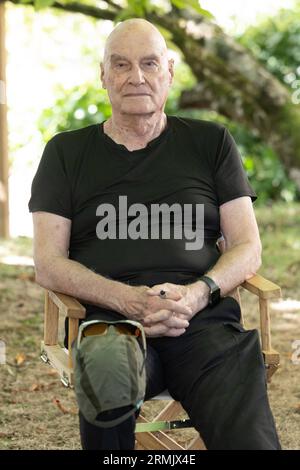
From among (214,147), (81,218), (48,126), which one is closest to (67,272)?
(81,218)

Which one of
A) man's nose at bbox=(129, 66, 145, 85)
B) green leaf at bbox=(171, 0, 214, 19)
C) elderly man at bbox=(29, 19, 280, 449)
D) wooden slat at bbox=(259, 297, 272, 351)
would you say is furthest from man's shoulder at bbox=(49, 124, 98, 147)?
green leaf at bbox=(171, 0, 214, 19)

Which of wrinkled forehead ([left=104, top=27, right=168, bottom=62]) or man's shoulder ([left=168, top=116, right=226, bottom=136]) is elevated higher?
wrinkled forehead ([left=104, top=27, right=168, bottom=62])

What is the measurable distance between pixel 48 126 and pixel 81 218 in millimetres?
8723

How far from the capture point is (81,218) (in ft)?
10.4

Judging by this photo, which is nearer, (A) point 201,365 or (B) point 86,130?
(A) point 201,365

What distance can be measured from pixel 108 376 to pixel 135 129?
1.08 meters

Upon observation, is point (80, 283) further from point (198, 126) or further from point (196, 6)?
point (196, 6)

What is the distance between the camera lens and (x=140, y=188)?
124 inches

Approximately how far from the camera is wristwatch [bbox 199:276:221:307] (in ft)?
9.86

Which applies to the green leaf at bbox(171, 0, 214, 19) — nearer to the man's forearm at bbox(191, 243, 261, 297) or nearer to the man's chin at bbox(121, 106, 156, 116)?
the man's chin at bbox(121, 106, 156, 116)

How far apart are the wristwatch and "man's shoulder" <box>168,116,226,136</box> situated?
580mm

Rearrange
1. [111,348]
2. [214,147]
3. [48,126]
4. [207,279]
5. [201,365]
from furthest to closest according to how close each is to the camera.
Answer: [48,126] < [214,147] < [207,279] < [201,365] < [111,348]

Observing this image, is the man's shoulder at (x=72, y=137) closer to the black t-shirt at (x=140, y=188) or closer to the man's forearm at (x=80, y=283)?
the black t-shirt at (x=140, y=188)

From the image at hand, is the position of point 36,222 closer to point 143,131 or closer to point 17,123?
point 143,131
